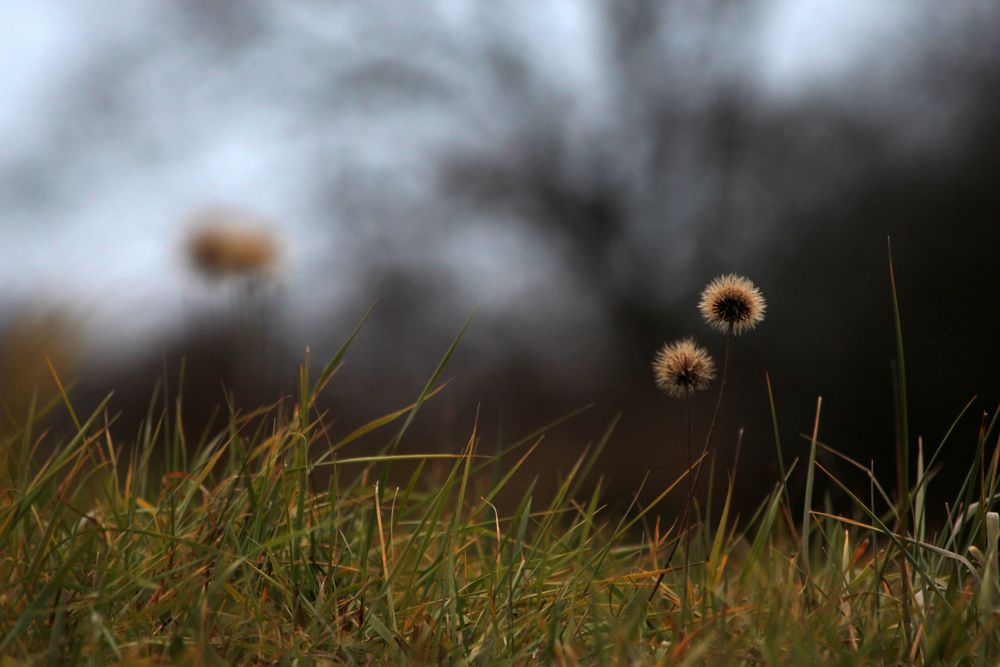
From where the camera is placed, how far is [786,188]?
713cm

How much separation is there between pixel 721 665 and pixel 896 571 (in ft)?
2.34

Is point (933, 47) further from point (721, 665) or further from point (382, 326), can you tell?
point (721, 665)

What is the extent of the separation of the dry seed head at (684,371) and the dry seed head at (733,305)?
0.04 m

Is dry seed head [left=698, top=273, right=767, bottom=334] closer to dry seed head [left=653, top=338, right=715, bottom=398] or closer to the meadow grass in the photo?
dry seed head [left=653, top=338, right=715, bottom=398]

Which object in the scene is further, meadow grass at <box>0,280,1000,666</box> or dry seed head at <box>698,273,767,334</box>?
dry seed head at <box>698,273,767,334</box>

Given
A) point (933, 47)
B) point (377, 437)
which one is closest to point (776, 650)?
point (377, 437)

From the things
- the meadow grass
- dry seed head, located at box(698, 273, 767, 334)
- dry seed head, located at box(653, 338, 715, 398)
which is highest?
dry seed head, located at box(698, 273, 767, 334)

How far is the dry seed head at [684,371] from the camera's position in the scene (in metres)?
1.18

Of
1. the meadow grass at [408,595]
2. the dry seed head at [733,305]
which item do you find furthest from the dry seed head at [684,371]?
the meadow grass at [408,595]

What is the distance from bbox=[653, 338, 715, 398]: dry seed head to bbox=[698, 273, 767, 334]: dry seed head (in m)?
0.04

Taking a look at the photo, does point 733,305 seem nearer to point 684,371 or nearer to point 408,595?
point 684,371

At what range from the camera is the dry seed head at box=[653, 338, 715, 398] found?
1.18 metres

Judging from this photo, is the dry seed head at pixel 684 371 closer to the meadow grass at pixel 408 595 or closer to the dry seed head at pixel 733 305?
the dry seed head at pixel 733 305

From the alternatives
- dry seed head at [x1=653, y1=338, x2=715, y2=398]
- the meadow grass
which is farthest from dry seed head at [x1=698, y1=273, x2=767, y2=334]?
the meadow grass
